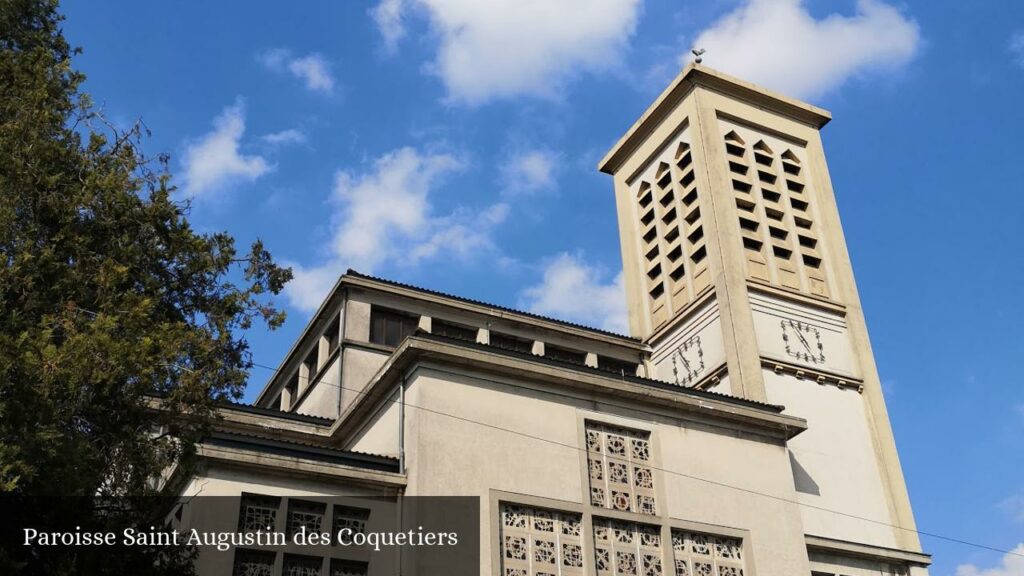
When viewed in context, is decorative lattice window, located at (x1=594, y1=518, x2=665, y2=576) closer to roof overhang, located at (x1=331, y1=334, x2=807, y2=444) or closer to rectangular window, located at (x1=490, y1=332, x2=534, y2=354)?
roof overhang, located at (x1=331, y1=334, x2=807, y2=444)

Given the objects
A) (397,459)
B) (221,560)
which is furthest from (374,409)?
(221,560)

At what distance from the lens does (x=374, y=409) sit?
2192 centimetres

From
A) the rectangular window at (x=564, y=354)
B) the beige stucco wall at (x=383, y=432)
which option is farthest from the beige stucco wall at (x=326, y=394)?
the rectangular window at (x=564, y=354)

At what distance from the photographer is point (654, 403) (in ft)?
73.0

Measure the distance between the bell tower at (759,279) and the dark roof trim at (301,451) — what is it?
1081cm

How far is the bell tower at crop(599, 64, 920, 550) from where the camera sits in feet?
91.1

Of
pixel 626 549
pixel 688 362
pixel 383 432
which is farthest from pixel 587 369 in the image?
pixel 688 362

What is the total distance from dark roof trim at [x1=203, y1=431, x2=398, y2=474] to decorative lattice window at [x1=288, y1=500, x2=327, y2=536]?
0.78 metres

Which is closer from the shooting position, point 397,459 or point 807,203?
point 397,459

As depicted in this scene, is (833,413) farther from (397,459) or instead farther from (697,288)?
(397,459)

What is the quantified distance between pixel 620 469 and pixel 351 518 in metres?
5.24

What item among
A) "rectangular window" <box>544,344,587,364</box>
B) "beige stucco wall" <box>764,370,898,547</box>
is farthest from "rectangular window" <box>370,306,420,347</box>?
"beige stucco wall" <box>764,370,898,547</box>

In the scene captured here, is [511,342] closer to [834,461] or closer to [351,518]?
[834,461]

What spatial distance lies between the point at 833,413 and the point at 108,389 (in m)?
19.9
